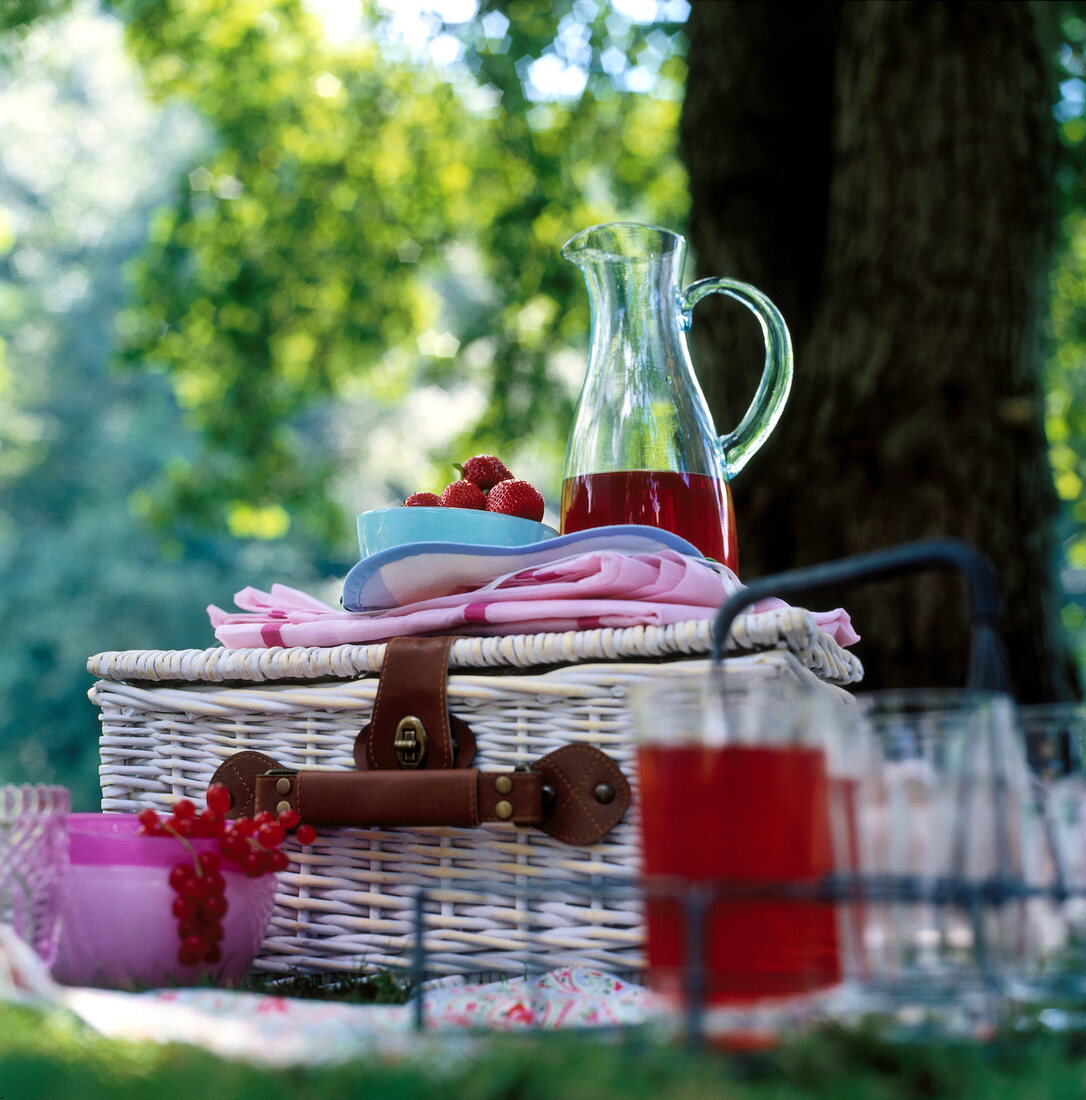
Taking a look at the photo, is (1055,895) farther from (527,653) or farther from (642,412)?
(642,412)

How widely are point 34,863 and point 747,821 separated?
0.45 meters

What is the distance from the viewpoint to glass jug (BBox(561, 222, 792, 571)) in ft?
3.66

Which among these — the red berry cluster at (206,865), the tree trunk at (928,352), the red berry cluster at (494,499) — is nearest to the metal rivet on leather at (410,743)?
the red berry cluster at (206,865)

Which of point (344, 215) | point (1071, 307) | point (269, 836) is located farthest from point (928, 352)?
point (344, 215)

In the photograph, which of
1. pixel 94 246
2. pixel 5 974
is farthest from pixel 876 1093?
pixel 94 246

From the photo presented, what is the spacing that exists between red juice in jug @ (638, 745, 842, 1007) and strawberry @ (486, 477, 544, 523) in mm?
Result: 572

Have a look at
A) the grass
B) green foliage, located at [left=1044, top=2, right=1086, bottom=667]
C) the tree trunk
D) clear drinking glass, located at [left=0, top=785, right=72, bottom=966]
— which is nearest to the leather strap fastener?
clear drinking glass, located at [left=0, top=785, right=72, bottom=966]

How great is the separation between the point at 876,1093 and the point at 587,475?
Result: 0.77m

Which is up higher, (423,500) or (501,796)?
(423,500)

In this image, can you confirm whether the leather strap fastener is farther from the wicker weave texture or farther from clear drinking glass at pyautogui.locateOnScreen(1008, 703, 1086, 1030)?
clear drinking glass at pyautogui.locateOnScreen(1008, 703, 1086, 1030)

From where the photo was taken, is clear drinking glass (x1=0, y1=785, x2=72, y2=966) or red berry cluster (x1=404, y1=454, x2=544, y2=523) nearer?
clear drinking glass (x1=0, y1=785, x2=72, y2=966)

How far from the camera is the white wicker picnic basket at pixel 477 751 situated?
0.86 m

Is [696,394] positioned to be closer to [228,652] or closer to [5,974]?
[228,652]

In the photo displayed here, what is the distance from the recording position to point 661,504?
3.64ft
